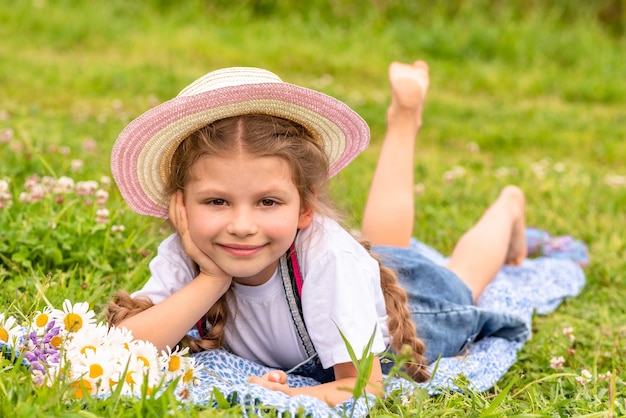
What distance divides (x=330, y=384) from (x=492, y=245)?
69.0 inches

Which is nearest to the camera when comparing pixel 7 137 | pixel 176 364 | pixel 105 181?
pixel 176 364

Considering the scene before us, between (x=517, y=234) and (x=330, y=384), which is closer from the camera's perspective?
(x=330, y=384)

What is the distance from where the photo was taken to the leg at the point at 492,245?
4.03 meters

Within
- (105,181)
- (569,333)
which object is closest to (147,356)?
(105,181)

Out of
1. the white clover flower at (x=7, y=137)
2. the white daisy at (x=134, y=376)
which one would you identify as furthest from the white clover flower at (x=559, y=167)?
the white daisy at (x=134, y=376)

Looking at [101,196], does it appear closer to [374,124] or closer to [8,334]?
[8,334]

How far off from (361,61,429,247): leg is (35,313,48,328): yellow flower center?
1.71m

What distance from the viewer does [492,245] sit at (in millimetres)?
4148

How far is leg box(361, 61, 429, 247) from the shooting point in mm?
3846

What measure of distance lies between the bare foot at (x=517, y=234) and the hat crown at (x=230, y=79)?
2137 mm

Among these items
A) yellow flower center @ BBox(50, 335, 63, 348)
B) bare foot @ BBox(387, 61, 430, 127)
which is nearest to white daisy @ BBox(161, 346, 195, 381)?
yellow flower center @ BBox(50, 335, 63, 348)

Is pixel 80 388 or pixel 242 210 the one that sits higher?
pixel 242 210

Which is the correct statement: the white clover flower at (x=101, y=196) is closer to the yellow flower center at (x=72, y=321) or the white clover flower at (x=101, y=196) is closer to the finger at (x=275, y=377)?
the yellow flower center at (x=72, y=321)

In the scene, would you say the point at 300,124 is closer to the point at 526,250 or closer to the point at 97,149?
the point at 526,250
